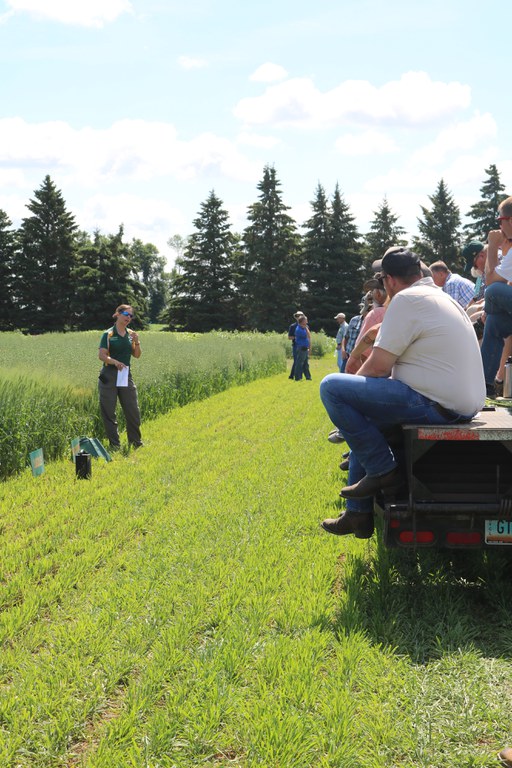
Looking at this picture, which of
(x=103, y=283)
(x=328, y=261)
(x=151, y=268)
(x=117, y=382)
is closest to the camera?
(x=117, y=382)

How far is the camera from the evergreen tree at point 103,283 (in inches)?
2499

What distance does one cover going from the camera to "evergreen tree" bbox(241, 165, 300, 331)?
67750 mm

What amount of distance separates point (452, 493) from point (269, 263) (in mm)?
65620

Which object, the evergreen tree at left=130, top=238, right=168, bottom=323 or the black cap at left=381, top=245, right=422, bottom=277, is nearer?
the black cap at left=381, top=245, right=422, bottom=277

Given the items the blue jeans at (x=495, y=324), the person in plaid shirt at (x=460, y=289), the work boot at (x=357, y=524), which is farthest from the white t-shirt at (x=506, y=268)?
the work boot at (x=357, y=524)

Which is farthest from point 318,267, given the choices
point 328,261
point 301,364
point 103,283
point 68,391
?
point 68,391

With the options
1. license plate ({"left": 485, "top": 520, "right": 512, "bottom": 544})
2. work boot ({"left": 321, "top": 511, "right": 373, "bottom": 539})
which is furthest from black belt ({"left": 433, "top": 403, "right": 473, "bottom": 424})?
work boot ({"left": 321, "top": 511, "right": 373, "bottom": 539})

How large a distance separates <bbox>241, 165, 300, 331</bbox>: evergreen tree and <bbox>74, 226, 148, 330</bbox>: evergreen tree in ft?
36.1

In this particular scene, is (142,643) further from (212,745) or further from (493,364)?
(493,364)

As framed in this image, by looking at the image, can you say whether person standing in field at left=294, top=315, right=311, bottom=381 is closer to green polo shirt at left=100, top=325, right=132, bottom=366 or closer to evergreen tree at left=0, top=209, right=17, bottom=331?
green polo shirt at left=100, top=325, right=132, bottom=366

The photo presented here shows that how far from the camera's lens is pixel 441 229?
226ft

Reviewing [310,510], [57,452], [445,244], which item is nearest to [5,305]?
[445,244]

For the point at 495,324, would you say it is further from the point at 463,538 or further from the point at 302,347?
the point at 302,347

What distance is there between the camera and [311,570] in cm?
521
